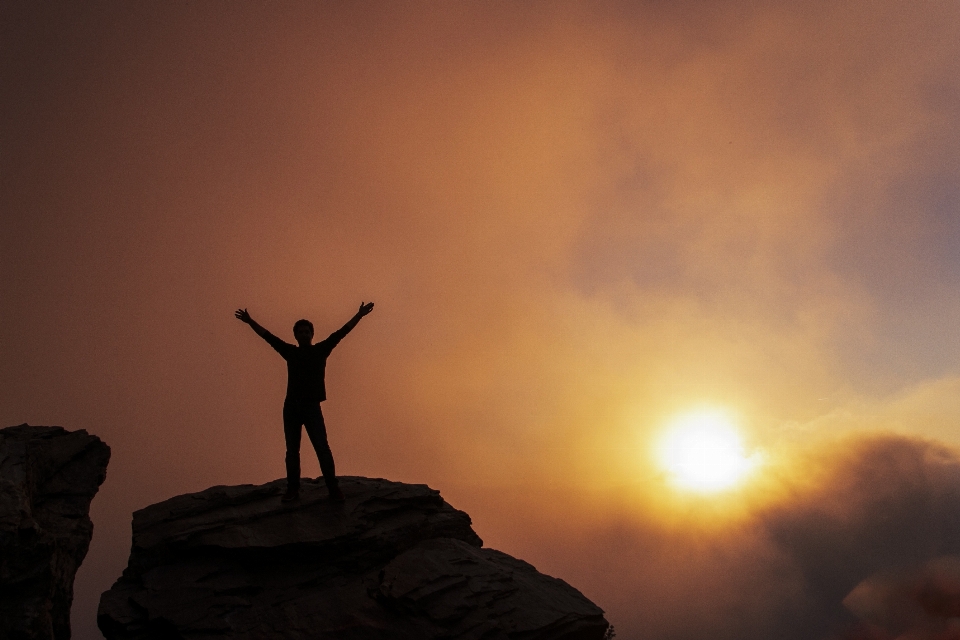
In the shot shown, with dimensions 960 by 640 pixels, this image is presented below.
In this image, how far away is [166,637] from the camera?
13367mm

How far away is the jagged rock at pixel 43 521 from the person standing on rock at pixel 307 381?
5813 millimetres

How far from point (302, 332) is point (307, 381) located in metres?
1.34

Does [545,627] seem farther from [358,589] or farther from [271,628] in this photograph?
[271,628]

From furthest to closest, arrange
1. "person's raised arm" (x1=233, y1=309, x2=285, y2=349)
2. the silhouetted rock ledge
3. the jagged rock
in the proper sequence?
"person's raised arm" (x1=233, y1=309, x2=285, y2=349), the silhouetted rock ledge, the jagged rock

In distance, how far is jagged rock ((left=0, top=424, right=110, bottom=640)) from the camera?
12.8 metres

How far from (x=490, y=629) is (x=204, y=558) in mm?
7617

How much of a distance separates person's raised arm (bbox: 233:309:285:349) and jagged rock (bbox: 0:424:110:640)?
6384mm

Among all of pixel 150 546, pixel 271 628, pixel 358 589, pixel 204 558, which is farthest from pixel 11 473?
pixel 358 589

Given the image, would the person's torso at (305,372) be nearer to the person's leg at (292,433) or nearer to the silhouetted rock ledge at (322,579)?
the person's leg at (292,433)

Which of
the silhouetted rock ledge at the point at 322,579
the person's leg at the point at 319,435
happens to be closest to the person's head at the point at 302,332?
the person's leg at the point at 319,435

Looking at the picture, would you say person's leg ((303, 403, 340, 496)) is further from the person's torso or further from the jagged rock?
the jagged rock

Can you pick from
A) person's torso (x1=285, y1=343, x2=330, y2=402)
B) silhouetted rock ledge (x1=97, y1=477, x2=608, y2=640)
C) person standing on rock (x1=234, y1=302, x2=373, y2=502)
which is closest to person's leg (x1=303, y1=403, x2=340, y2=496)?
person standing on rock (x1=234, y1=302, x2=373, y2=502)

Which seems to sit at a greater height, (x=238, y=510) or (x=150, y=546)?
(x=238, y=510)

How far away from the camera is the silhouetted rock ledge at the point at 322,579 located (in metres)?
13.5
